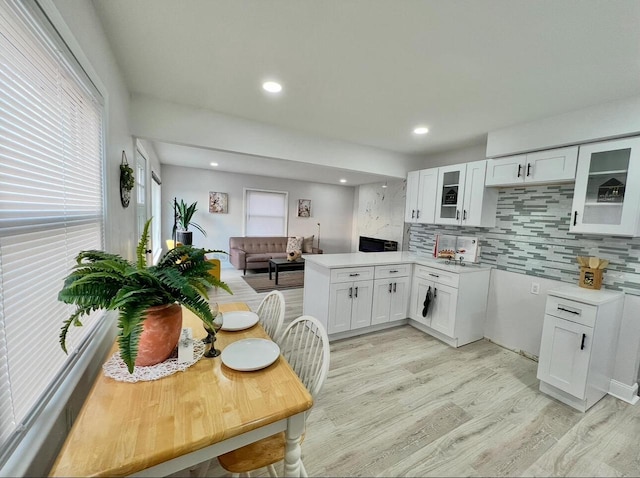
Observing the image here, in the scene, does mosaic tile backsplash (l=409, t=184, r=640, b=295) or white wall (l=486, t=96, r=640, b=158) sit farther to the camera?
mosaic tile backsplash (l=409, t=184, r=640, b=295)

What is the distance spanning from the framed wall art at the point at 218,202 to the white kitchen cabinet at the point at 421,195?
4458mm

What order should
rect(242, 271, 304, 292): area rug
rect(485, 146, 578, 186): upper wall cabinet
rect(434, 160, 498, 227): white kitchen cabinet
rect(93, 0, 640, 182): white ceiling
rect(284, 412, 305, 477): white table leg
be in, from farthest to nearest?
rect(242, 271, 304, 292): area rug → rect(434, 160, 498, 227): white kitchen cabinet → rect(485, 146, 578, 186): upper wall cabinet → rect(93, 0, 640, 182): white ceiling → rect(284, 412, 305, 477): white table leg

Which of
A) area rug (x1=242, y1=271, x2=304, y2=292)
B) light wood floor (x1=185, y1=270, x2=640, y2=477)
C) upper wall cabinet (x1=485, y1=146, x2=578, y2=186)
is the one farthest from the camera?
area rug (x1=242, y1=271, x2=304, y2=292)

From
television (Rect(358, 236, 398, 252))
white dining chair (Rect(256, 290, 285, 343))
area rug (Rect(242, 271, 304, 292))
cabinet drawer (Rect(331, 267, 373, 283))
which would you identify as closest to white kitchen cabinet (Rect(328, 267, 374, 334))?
cabinet drawer (Rect(331, 267, 373, 283))

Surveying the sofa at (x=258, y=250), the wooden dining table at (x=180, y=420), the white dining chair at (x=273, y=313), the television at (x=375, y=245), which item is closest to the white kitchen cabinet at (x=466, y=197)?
the television at (x=375, y=245)

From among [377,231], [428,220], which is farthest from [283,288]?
[428,220]

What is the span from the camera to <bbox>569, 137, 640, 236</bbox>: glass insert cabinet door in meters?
1.91

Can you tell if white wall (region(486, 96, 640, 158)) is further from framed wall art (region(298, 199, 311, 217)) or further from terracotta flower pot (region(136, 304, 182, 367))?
framed wall art (region(298, 199, 311, 217))

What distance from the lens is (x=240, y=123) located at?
266 centimetres

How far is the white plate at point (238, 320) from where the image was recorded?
153cm

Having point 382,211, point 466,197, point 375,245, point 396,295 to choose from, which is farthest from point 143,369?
point 382,211

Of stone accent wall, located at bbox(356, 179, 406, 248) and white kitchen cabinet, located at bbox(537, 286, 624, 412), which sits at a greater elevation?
stone accent wall, located at bbox(356, 179, 406, 248)

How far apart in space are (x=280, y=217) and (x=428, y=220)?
4.42 metres

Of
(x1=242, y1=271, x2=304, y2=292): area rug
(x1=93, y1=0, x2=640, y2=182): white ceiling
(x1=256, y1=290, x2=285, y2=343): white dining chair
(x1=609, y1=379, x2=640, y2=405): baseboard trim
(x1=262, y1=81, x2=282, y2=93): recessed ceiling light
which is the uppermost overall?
(x1=93, y1=0, x2=640, y2=182): white ceiling
